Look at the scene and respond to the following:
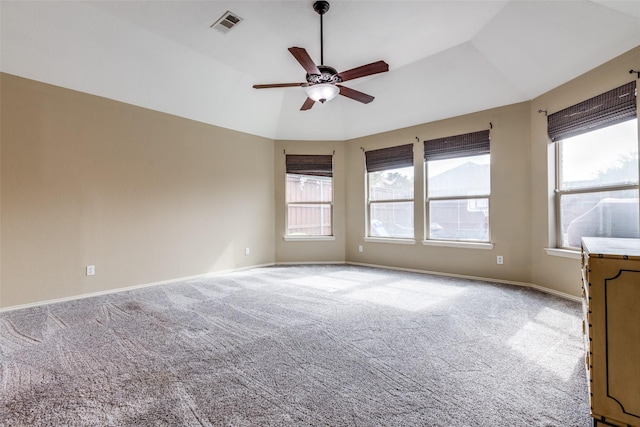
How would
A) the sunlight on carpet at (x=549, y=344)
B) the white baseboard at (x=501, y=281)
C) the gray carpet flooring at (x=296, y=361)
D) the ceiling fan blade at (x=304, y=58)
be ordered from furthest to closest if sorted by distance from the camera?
the white baseboard at (x=501, y=281)
the ceiling fan blade at (x=304, y=58)
the sunlight on carpet at (x=549, y=344)
the gray carpet flooring at (x=296, y=361)

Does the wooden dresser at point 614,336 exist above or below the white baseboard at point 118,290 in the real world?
above

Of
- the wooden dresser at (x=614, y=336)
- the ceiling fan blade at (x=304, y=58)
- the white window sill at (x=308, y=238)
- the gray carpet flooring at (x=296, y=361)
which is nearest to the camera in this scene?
the wooden dresser at (x=614, y=336)

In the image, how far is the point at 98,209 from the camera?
3672 millimetres

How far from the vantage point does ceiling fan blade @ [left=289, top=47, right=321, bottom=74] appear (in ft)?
8.09

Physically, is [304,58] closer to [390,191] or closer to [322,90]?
[322,90]

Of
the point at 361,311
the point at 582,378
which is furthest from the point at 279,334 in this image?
the point at 582,378

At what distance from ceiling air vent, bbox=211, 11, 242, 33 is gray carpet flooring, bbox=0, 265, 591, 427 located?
309 centimetres

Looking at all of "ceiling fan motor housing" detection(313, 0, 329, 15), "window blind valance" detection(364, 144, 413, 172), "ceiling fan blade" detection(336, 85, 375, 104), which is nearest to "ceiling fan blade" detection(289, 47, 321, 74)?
"ceiling fan blade" detection(336, 85, 375, 104)

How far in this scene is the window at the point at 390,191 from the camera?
5141 mm

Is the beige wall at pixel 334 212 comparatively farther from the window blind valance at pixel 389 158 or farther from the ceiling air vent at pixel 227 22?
the ceiling air vent at pixel 227 22

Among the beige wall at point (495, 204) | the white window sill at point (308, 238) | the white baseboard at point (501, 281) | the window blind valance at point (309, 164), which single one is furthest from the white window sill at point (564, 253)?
the window blind valance at point (309, 164)

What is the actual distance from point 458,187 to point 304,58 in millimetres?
3236

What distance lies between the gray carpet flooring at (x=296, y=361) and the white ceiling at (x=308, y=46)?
8.71 ft

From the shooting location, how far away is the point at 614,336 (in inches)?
53.7
